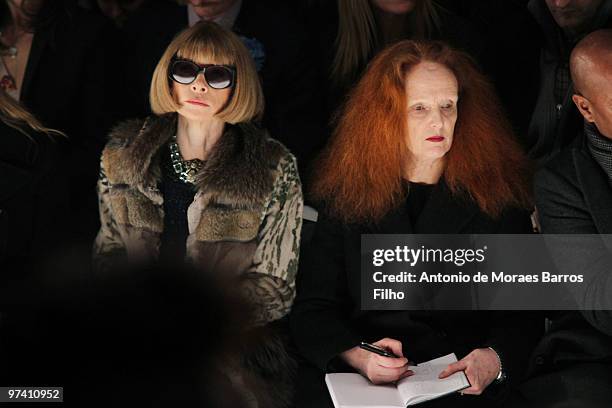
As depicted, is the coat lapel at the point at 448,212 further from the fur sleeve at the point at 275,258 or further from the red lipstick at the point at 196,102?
the red lipstick at the point at 196,102

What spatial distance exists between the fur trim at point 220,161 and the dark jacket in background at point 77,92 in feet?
0.65

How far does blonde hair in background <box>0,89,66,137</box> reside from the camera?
12.1ft

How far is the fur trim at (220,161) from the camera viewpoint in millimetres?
3525

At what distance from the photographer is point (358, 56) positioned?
3752 mm

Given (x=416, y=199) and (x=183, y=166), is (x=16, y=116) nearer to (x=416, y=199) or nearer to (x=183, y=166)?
(x=183, y=166)

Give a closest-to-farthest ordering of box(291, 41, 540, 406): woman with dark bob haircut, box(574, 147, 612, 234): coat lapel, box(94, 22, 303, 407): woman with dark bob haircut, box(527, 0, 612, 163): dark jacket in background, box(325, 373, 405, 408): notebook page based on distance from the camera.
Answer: box(325, 373, 405, 408): notebook page → box(574, 147, 612, 234): coat lapel → box(291, 41, 540, 406): woman with dark bob haircut → box(94, 22, 303, 407): woman with dark bob haircut → box(527, 0, 612, 163): dark jacket in background

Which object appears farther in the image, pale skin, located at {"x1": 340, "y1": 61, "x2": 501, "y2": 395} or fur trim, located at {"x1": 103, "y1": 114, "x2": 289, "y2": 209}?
fur trim, located at {"x1": 103, "y1": 114, "x2": 289, "y2": 209}

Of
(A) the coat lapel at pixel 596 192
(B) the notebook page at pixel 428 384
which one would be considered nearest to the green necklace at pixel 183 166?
(B) the notebook page at pixel 428 384

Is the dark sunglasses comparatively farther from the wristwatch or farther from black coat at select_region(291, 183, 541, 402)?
the wristwatch

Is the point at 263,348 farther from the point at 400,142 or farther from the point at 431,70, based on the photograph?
the point at 431,70

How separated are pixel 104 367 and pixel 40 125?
86cm

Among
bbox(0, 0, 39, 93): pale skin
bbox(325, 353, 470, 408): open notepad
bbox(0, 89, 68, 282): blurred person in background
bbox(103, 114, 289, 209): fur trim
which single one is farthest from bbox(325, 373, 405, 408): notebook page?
bbox(0, 0, 39, 93): pale skin

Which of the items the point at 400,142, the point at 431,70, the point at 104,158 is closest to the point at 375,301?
the point at 400,142

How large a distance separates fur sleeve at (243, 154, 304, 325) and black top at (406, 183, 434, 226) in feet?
1.17
